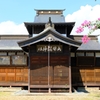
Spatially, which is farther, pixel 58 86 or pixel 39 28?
pixel 39 28

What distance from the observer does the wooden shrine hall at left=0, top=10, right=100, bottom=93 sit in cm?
1590

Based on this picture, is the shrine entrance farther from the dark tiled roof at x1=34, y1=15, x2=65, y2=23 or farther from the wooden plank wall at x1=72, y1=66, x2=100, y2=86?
the dark tiled roof at x1=34, y1=15, x2=65, y2=23

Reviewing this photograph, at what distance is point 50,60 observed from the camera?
634 inches

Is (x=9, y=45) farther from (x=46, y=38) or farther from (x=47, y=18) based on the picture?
(x=47, y=18)

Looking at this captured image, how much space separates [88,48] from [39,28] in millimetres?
5157

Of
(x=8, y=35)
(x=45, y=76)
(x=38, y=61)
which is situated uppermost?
(x=8, y=35)

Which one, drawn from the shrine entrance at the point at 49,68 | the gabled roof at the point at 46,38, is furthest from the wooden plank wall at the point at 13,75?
the gabled roof at the point at 46,38

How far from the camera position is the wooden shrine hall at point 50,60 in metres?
15.9

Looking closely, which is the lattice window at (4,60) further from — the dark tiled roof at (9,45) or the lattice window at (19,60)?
the dark tiled roof at (9,45)

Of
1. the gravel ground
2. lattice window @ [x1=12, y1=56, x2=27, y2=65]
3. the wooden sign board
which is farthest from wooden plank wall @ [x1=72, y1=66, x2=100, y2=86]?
lattice window @ [x1=12, y1=56, x2=27, y2=65]

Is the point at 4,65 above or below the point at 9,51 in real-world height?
below

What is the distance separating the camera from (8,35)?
2227 cm

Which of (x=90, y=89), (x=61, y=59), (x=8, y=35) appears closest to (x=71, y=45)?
(x=61, y=59)

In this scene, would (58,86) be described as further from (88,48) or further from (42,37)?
(88,48)
